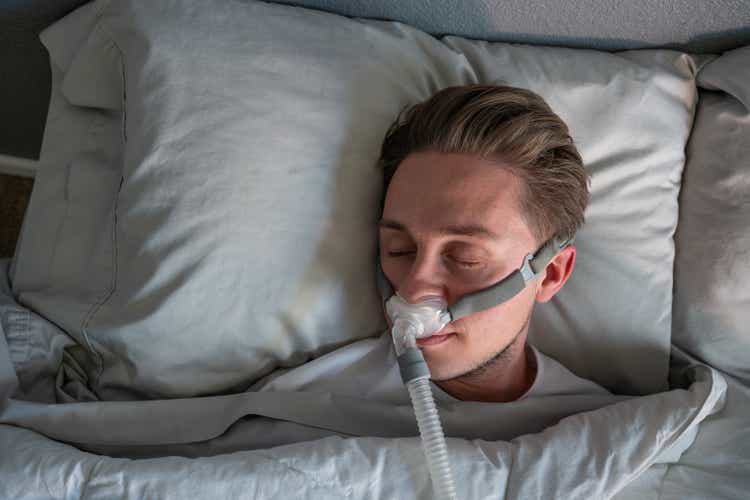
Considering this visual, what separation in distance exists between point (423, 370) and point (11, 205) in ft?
3.99

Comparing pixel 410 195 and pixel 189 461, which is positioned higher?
pixel 410 195

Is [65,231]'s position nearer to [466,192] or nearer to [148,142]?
[148,142]

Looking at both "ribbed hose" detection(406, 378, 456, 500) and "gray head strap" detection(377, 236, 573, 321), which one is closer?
"ribbed hose" detection(406, 378, 456, 500)

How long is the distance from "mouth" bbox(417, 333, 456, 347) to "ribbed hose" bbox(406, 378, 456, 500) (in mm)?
82

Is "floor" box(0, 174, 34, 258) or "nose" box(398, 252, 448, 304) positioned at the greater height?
"nose" box(398, 252, 448, 304)

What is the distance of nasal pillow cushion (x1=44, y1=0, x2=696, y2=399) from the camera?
48.2 inches

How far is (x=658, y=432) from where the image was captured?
1.18 m

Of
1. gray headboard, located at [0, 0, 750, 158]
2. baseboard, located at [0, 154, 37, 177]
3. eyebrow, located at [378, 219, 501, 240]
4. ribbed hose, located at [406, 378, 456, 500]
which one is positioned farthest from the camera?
baseboard, located at [0, 154, 37, 177]

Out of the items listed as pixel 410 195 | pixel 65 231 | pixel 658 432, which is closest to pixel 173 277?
pixel 65 231

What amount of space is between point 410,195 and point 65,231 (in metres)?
0.62

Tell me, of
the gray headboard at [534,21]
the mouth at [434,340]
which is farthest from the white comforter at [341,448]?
the gray headboard at [534,21]

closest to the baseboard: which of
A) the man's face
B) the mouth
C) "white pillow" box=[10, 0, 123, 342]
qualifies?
"white pillow" box=[10, 0, 123, 342]

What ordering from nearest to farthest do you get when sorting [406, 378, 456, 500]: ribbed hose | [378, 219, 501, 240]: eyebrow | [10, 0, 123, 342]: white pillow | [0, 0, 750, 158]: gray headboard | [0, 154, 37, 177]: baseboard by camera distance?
[406, 378, 456, 500]: ribbed hose, [378, 219, 501, 240]: eyebrow, [10, 0, 123, 342]: white pillow, [0, 0, 750, 158]: gray headboard, [0, 154, 37, 177]: baseboard

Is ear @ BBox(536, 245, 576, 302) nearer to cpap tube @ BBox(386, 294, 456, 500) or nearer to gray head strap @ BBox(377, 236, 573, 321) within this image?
gray head strap @ BBox(377, 236, 573, 321)
